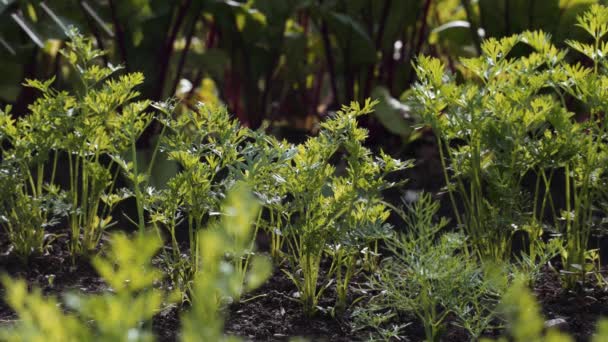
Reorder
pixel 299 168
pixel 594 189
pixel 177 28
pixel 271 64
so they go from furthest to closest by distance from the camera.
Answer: pixel 271 64
pixel 177 28
pixel 594 189
pixel 299 168

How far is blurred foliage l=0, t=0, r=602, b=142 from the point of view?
13.1ft

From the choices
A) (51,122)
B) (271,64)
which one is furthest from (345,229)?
(271,64)

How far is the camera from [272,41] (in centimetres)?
435

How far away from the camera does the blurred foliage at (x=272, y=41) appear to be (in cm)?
398

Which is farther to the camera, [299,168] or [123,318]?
[299,168]

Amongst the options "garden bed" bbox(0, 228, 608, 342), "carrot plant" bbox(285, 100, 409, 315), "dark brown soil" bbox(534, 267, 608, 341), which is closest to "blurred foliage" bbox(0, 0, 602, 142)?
"garden bed" bbox(0, 228, 608, 342)

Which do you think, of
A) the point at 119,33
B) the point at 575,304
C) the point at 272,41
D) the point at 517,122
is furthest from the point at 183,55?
the point at 575,304

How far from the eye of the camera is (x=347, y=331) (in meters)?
2.43

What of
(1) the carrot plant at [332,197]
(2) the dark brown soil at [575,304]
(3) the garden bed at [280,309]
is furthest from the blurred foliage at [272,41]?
(1) the carrot plant at [332,197]

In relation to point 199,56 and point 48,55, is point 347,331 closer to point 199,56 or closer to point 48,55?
point 199,56

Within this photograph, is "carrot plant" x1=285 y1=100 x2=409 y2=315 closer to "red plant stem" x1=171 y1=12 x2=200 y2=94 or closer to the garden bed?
the garden bed

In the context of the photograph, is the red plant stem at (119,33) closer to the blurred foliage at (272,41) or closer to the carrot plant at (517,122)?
the blurred foliage at (272,41)

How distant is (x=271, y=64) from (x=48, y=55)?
3.27ft

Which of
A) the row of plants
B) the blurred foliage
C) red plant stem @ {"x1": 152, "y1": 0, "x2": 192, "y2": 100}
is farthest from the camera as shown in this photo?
red plant stem @ {"x1": 152, "y1": 0, "x2": 192, "y2": 100}
